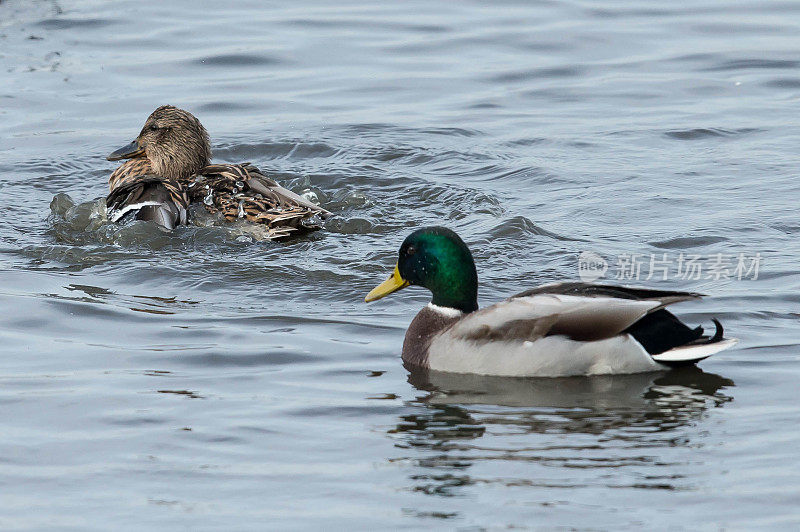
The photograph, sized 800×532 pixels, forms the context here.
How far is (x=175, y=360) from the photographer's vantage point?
7.21m

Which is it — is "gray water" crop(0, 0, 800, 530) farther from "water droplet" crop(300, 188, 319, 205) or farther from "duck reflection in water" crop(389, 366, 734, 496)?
"water droplet" crop(300, 188, 319, 205)

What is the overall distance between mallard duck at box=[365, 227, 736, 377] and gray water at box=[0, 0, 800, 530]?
11cm

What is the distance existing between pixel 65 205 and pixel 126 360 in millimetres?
3275

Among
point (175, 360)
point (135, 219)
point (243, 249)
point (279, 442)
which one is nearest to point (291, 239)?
point (243, 249)

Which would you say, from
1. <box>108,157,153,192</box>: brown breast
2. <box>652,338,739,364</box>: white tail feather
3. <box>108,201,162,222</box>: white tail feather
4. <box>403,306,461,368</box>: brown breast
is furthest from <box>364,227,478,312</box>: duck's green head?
<box>108,157,153,192</box>: brown breast

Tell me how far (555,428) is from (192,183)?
15.1ft

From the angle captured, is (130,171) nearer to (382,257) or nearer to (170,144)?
(170,144)

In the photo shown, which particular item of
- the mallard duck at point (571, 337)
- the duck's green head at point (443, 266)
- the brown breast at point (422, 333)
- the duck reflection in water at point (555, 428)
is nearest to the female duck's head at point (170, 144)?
the duck's green head at point (443, 266)

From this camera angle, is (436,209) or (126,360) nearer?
(126,360)

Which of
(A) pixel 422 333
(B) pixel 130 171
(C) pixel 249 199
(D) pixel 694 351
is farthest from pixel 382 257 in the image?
(D) pixel 694 351

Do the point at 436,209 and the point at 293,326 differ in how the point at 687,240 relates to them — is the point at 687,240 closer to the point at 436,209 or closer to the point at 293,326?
the point at 436,209

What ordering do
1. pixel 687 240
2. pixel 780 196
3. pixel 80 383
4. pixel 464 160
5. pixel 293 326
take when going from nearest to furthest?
pixel 80 383 < pixel 293 326 < pixel 687 240 < pixel 780 196 < pixel 464 160

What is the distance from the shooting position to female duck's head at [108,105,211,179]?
10352 millimetres

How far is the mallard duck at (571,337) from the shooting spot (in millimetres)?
6891
